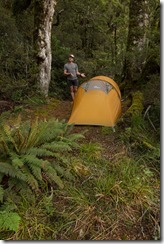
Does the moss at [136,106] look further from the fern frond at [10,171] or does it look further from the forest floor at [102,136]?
the fern frond at [10,171]

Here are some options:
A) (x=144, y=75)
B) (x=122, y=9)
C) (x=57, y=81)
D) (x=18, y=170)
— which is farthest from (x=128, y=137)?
(x=122, y=9)

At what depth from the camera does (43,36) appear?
392 inches

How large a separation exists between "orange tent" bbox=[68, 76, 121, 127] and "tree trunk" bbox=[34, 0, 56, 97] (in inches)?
85.8

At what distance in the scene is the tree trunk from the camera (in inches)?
384

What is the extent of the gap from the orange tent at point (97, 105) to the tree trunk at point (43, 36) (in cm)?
218

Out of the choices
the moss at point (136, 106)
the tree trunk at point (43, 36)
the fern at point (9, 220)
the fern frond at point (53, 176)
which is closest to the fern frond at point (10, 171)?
the fern frond at point (53, 176)

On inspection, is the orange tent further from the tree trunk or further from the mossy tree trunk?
the mossy tree trunk

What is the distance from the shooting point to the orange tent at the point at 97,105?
7.61m

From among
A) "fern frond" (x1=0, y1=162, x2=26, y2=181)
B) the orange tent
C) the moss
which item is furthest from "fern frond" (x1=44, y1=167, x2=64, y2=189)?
the moss

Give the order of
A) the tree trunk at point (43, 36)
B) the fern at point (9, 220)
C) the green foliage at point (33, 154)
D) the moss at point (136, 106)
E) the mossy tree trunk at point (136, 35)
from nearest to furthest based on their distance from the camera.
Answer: the fern at point (9, 220) → the green foliage at point (33, 154) → the moss at point (136, 106) → the tree trunk at point (43, 36) → the mossy tree trunk at point (136, 35)

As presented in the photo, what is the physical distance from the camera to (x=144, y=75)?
966cm

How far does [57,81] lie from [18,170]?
8.45 metres

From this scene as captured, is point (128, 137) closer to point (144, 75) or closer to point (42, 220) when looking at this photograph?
point (42, 220)

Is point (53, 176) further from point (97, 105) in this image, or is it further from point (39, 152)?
point (97, 105)
